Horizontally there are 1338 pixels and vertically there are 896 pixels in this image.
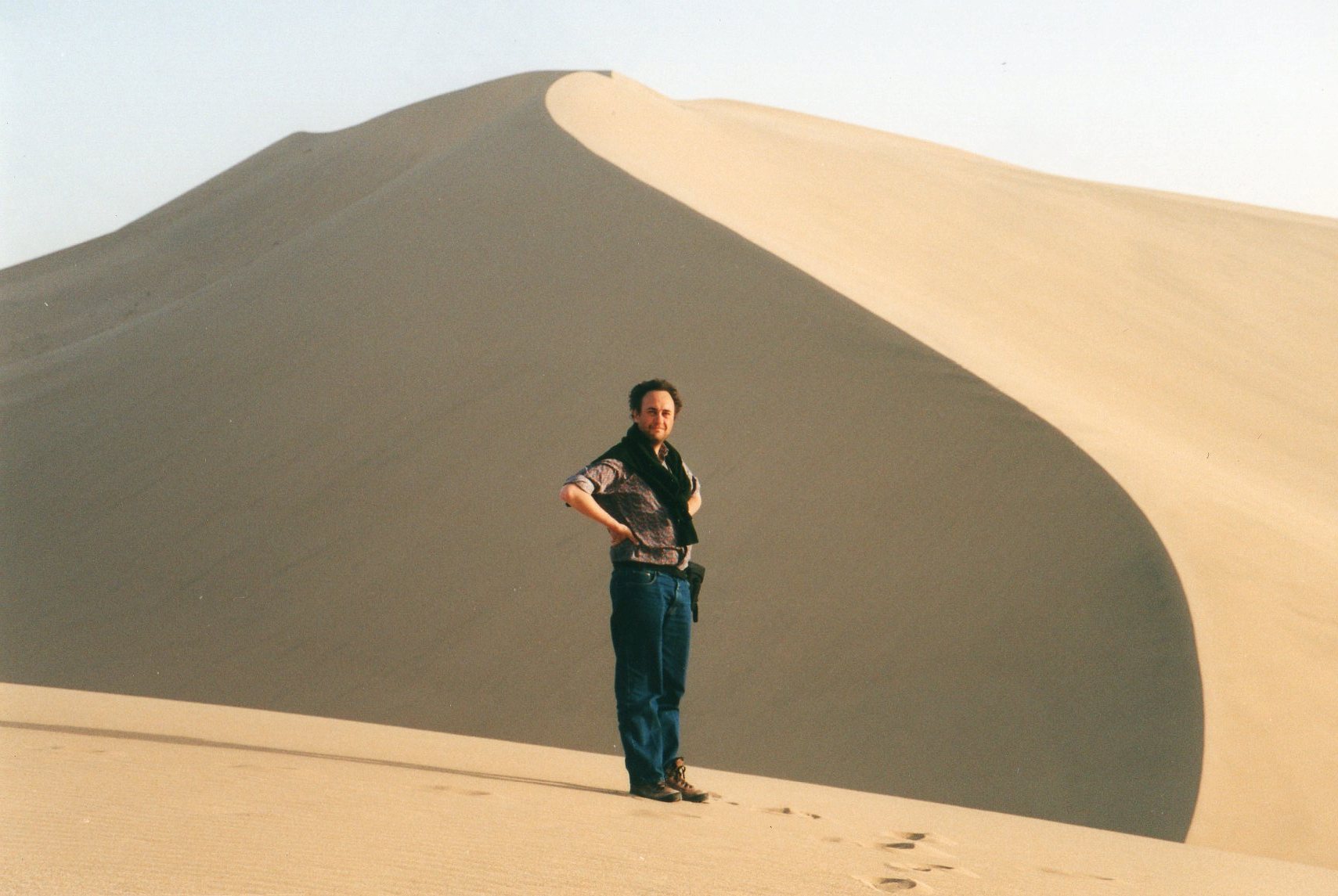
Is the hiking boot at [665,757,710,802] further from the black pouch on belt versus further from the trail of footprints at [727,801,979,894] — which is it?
the black pouch on belt

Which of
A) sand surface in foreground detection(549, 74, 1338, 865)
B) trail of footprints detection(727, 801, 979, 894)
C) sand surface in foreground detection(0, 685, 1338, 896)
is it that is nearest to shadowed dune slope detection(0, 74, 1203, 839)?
sand surface in foreground detection(549, 74, 1338, 865)

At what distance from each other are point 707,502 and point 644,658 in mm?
4341

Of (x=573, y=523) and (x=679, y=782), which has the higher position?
(x=573, y=523)

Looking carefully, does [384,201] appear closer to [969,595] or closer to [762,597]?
[762,597]

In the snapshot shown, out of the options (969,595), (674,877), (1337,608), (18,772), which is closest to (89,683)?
(18,772)

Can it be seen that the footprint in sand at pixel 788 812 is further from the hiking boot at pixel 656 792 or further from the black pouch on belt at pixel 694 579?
the black pouch on belt at pixel 694 579

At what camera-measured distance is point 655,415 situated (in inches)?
190

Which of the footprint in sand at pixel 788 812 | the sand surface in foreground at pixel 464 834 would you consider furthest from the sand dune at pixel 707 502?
the footprint in sand at pixel 788 812

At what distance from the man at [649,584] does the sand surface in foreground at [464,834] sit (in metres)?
0.21

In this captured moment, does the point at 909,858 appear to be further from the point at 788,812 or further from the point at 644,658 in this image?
the point at 644,658

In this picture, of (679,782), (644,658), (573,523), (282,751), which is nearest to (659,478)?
(644,658)

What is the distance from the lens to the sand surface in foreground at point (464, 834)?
3240 mm

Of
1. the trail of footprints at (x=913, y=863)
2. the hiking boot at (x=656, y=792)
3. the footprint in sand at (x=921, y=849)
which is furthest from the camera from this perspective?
the hiking boot at (x=656, y=792)

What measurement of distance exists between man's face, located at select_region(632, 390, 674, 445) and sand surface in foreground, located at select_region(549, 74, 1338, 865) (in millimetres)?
2935
